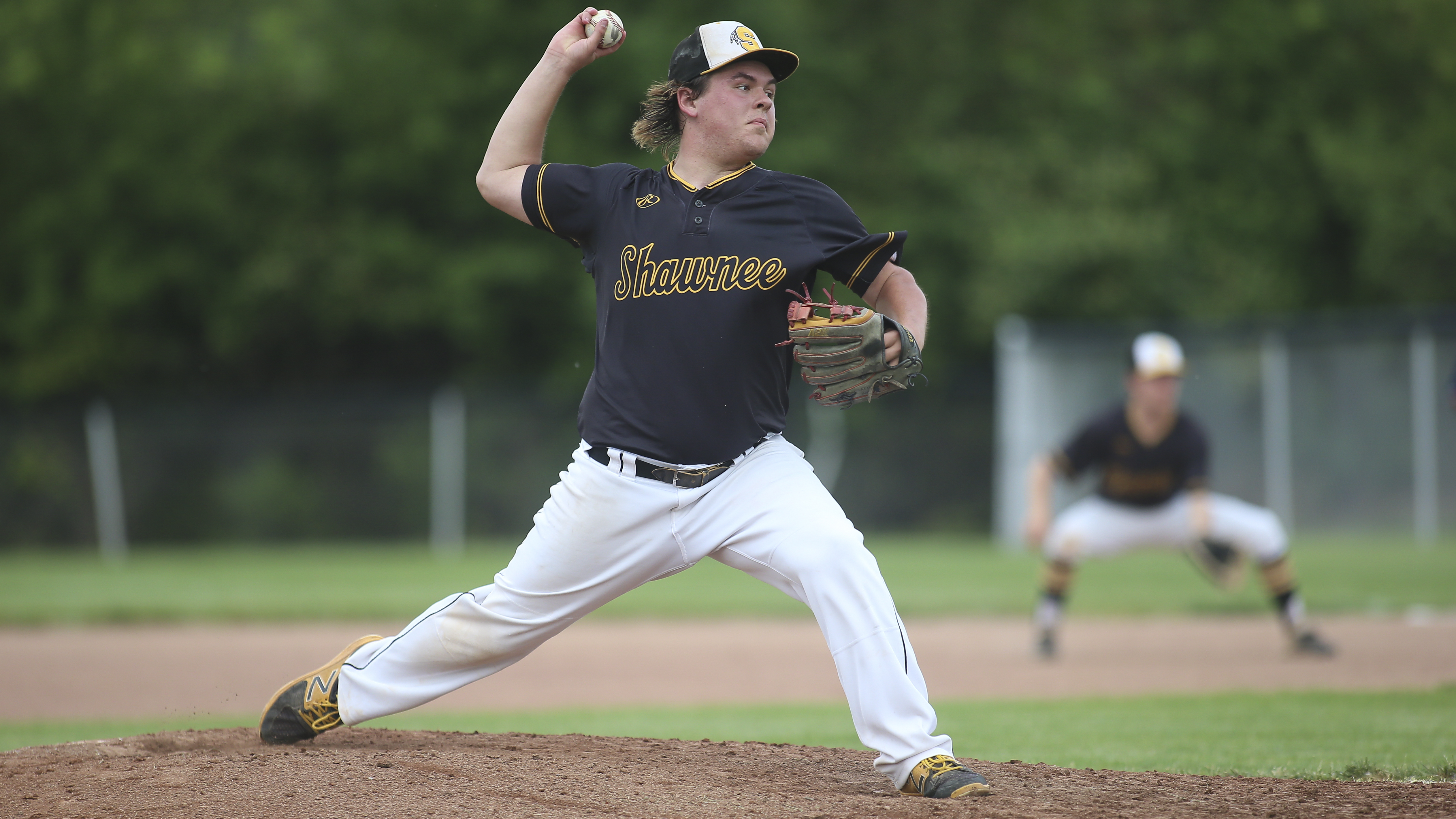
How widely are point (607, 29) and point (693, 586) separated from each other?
10.7 m

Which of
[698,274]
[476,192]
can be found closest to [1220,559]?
[698,274]

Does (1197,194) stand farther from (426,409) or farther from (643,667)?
(643,667)

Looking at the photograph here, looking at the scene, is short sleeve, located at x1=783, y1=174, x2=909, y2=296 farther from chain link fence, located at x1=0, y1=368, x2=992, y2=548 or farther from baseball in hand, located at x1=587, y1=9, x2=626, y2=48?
chain link fence, located at x1=0, y1=368, x2=992, y2=548

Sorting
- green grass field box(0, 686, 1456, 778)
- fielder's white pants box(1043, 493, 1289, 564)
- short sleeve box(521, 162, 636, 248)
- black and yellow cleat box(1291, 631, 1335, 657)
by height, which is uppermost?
A: short sleeve box(521, 162, 636, 248)

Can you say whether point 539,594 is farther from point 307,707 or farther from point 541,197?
point 541,197

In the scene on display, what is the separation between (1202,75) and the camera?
79.6ft

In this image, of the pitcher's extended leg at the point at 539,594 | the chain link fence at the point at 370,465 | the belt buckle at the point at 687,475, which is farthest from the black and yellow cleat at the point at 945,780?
the chain link fence at the point at 370,465

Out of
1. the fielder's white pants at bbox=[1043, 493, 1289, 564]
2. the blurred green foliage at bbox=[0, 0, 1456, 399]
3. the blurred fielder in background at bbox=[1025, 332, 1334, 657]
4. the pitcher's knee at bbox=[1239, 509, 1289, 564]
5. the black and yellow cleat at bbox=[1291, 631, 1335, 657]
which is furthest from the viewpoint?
the blurred green foliage at bbox=[0, 0, 1456, 399]

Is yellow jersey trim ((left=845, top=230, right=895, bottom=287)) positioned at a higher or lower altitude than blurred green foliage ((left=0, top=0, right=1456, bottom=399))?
lower

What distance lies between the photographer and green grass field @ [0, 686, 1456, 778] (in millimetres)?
4816

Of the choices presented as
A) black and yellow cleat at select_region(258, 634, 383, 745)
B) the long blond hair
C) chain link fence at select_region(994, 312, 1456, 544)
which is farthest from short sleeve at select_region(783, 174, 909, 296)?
chain link fence at select_region(994, 312, 1456, 544)

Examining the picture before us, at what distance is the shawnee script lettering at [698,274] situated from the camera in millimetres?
3879

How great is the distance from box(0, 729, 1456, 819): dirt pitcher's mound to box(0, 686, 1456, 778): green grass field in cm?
69

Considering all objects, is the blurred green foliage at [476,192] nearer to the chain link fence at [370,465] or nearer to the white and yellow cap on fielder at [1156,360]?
the chain link fence at [370,465]
